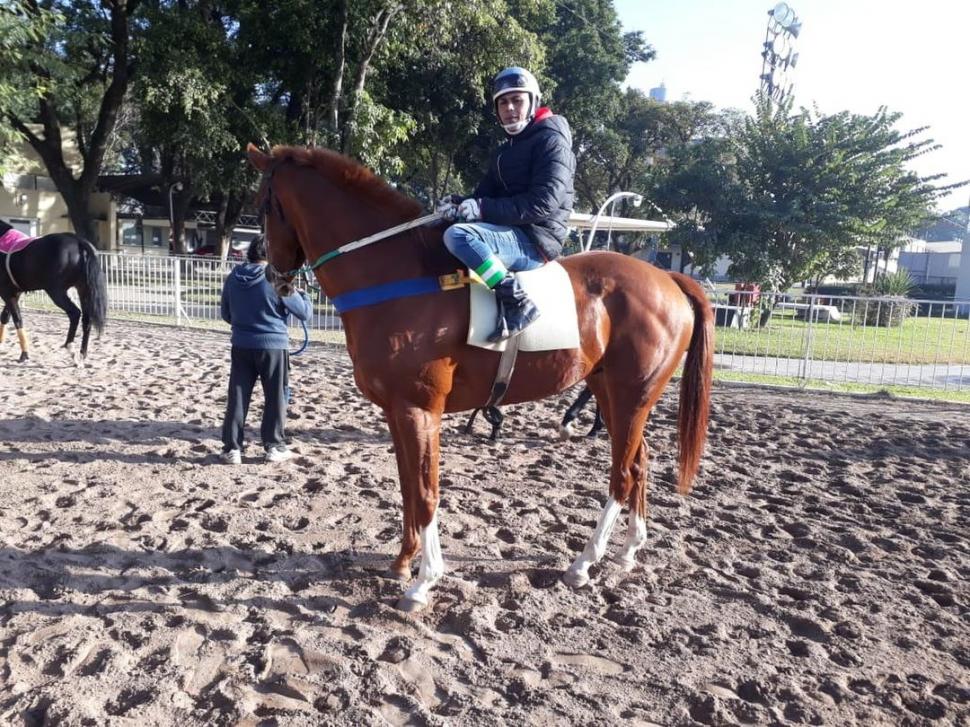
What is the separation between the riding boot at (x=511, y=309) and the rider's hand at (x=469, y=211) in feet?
1.09

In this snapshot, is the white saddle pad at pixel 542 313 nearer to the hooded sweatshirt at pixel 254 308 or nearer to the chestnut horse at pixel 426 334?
the chestnut horse at pixel 426 334

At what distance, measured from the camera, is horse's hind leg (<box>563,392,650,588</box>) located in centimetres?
377

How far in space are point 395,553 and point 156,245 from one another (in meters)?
46.6

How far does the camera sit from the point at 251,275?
525cm

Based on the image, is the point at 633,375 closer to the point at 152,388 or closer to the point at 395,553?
the point at 395,553

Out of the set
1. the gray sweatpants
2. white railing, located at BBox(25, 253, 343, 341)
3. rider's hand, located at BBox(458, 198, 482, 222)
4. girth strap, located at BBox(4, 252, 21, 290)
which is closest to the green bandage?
rider's hand, located at BBox(458, 198, 482, 222)

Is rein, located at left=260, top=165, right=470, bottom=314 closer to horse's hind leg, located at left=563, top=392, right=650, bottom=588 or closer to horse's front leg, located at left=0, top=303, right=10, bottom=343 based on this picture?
horse's hind leg, located at left=563, top=392, right=650, bottom=588

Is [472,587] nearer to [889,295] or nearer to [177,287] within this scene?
[177,287]

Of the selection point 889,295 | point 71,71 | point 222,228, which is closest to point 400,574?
point 71,71

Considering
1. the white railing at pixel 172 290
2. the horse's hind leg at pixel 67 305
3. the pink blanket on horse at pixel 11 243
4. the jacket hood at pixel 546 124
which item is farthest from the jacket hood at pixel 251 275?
the white railing at pixel 172 290

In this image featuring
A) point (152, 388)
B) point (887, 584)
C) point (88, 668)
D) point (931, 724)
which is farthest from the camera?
point (152, 388)

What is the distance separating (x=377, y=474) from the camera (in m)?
5.38

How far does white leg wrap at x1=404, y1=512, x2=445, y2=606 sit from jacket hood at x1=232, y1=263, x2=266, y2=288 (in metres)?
2.73

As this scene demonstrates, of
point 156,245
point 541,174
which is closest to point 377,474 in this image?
point 541,174
